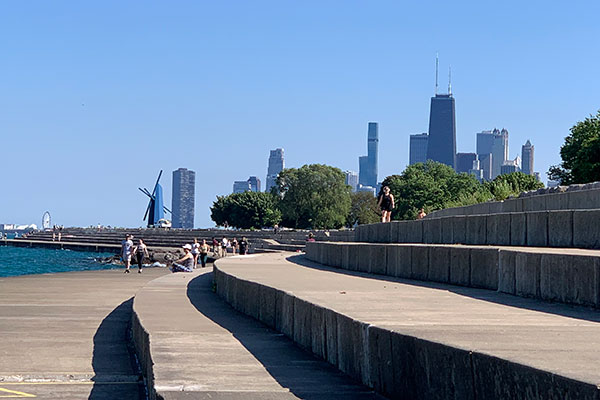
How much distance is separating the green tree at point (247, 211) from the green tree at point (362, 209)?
13385 millimetres

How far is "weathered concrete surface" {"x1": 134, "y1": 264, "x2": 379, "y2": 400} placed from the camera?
5.59 m

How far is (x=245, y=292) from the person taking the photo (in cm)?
1148

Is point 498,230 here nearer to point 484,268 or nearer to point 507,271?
point 484,268

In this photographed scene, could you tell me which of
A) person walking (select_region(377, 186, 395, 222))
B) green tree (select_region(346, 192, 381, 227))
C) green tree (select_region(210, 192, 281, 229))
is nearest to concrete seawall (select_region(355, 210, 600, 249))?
person walking (select_region(377, 186, 395, 222))

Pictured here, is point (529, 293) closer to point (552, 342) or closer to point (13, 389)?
point (552, 342)

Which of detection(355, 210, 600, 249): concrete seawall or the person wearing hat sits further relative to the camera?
the person wearing hat

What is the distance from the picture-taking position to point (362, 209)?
158125mm

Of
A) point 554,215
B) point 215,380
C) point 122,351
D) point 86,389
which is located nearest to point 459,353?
point 215,380

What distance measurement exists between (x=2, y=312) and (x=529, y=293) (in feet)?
38.1

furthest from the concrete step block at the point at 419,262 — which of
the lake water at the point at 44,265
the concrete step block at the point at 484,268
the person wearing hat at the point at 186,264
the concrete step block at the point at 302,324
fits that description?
the lake water at the point at 44,265

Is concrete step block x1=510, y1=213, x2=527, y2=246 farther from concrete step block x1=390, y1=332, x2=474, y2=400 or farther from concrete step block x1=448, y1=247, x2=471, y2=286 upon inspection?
concrete step block x1=390, y1=332, x2=474, y2=400

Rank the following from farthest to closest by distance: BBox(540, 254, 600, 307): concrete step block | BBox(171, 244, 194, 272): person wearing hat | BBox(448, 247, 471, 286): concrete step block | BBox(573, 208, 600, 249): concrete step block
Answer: BBox(171, 244, 194, 272): person wearing hat, BBox(448, 247, 471, 286): concrete step block, BBox(573, 208, 600, 249): concrete step block, BBox(540, 254, 600, 307): concrete step block

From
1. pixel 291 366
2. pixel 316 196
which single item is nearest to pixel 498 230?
pixel 291 366

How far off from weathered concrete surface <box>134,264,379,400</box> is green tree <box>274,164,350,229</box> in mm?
126847
